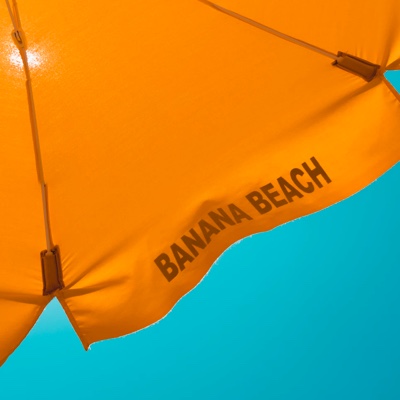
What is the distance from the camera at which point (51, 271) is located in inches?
87.9

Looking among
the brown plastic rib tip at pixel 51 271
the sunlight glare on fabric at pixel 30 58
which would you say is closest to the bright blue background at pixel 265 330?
the brown plastic rib tip at pixel 51 271

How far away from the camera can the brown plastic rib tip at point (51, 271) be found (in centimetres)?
223

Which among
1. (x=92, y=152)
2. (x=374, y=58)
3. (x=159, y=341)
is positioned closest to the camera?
(x=374, y=58)

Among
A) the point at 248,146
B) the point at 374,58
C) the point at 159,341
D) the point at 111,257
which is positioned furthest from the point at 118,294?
the point at 159,341

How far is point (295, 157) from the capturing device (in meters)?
2.14

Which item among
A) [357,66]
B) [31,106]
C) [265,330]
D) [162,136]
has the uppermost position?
[265,330]

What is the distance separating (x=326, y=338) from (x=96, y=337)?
4.53 metres

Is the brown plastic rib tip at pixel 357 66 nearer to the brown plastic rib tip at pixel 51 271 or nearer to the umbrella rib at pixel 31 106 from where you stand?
the umbrella rib at pixel 31 106

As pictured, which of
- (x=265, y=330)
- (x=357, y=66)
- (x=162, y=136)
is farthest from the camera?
(x=265, y=330)

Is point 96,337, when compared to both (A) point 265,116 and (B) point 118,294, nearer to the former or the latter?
(B) point 118,294

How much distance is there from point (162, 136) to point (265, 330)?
443 cm

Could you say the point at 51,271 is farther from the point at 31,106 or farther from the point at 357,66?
the point at 357,66

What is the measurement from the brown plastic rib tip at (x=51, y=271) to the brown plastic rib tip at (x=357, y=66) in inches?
39.2

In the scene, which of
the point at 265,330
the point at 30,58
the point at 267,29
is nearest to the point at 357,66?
the point at 267,29
